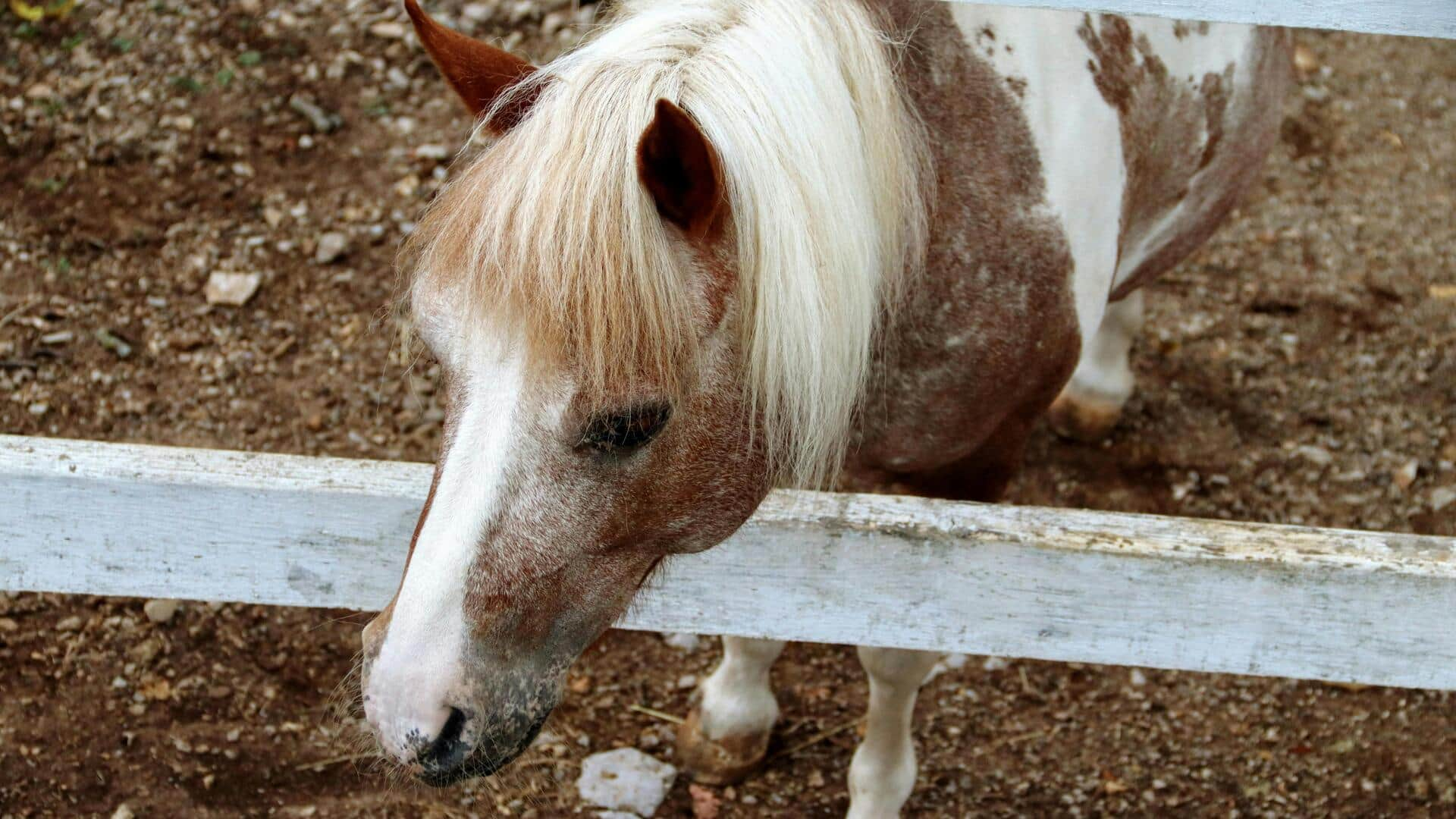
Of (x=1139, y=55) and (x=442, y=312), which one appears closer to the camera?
(x=442, y=312)

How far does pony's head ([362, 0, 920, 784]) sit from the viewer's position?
1.52m

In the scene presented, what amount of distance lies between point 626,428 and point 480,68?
550mm

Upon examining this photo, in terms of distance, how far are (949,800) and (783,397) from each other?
4.72ft

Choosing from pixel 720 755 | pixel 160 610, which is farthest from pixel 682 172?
pixel 160 610

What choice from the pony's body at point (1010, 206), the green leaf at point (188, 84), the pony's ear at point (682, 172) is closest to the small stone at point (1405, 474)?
the pony's body at point (1010, 206)

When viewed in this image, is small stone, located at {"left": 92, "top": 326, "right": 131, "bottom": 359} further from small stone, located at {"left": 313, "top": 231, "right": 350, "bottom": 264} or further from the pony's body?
the pony's body

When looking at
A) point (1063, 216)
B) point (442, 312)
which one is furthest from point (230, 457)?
point (1063, 216)

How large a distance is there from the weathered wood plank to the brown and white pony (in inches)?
13.4

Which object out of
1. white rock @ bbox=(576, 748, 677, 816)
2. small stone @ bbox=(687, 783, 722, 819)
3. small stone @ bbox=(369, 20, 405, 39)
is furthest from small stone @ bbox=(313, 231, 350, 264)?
small stone @ bbox=(687, 783, 722, 819)

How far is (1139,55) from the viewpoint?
8.14ft

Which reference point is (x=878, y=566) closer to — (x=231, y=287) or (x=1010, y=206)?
(x=1010, y=206)

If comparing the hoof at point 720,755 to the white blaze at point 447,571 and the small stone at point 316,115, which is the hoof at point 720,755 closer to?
the white blaze at point 447,571

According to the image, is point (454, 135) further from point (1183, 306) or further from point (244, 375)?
point (1183, 306)

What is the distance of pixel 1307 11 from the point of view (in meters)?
1.63
